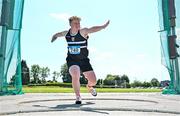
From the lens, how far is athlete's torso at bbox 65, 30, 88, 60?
6.29 metres

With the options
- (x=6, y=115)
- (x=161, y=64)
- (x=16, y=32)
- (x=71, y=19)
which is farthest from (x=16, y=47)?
(x=6, y=115)

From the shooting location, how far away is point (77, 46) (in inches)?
247

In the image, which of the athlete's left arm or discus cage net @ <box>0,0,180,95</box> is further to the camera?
discus cage net @ <box>0,0,180,95</box>

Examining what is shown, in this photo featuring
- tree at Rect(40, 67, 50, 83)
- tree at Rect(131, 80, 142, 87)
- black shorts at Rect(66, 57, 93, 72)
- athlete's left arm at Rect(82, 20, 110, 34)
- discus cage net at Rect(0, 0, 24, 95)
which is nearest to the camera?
athlete's left arm at Rect(82, 20, 110, 34)

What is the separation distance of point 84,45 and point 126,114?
76.0 inches

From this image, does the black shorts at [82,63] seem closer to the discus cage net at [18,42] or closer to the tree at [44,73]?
the discus cage net at [18,42]

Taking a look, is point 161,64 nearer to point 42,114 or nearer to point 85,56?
point 85,56

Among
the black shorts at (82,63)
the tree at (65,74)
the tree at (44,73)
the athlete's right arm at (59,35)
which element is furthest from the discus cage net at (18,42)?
the tree at (44,73)

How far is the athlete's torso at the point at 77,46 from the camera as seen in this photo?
6.29 m

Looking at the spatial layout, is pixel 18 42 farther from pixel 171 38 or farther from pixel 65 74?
pixel 65 74

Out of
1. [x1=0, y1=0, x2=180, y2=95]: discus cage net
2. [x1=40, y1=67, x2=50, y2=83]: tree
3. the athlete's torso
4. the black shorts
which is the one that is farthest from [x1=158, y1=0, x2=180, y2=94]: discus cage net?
[x1=40, y1=67, x2=50, y2=83]: tree

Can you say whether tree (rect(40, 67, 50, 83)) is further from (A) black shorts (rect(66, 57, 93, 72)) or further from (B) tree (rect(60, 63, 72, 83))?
(A) black shorts (rect(66, 57, 93, 72))

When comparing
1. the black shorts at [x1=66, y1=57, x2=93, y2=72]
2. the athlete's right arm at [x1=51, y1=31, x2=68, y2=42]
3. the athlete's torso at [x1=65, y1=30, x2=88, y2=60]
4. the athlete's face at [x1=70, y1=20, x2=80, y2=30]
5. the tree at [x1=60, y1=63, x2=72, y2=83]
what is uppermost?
the tree at [x1=60, y1=63, x2=72, y2=83]

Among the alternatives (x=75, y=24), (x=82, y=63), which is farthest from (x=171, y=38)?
(x=75, y=24)
